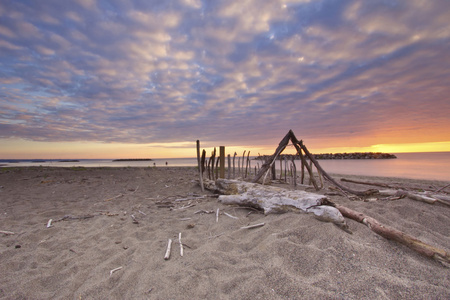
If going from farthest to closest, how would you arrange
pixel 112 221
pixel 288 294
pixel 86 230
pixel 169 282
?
pixel 112 221 → pixel 86 230 → pixel 169 282 → pixel 288 294

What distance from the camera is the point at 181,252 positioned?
295cm

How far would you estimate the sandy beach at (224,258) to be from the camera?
6.48ft

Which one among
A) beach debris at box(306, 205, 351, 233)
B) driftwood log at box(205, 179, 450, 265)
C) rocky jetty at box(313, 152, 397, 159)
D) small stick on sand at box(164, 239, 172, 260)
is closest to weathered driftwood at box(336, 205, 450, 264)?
driftwood log at box(205, 179, 450, 265)

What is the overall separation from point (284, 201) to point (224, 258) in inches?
68.8

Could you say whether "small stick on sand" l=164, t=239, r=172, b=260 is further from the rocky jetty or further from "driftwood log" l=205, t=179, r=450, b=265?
the rocky jetty

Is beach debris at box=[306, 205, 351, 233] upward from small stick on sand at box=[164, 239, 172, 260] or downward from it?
upward

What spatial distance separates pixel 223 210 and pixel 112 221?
2.51 meters

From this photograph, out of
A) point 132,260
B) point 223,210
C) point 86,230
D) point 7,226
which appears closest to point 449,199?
point 223,210

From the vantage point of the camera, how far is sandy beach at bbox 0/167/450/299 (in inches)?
77.8

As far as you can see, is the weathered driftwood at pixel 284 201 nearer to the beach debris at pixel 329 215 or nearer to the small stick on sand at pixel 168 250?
the beach debris at pixel 329 215

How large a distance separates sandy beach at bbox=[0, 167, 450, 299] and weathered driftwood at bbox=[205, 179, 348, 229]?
0.18m

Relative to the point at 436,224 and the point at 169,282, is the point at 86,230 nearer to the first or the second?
the point at 169,282

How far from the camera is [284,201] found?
3.90 m

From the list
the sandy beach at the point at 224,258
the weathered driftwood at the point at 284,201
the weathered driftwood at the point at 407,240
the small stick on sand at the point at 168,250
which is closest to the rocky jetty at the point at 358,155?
the sandy beach at the point at 224,258
